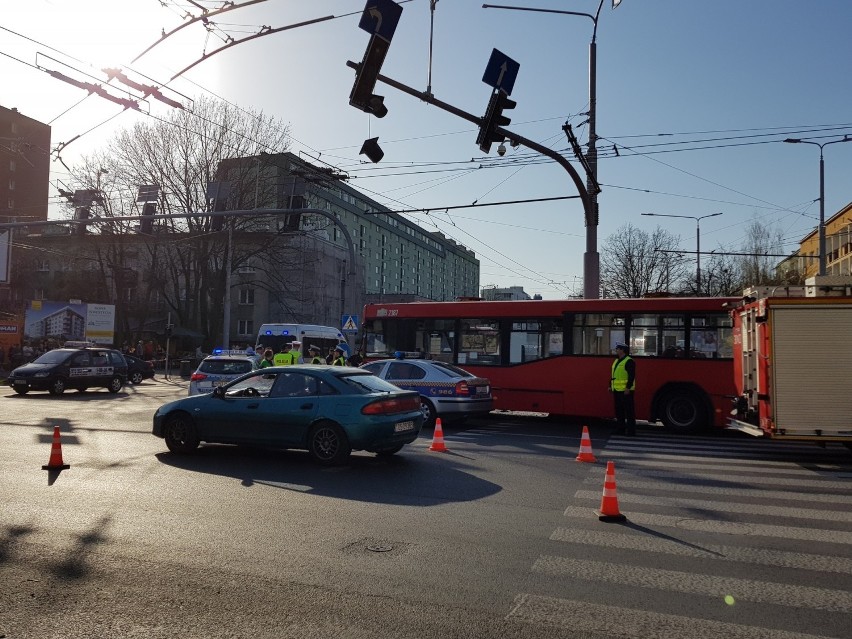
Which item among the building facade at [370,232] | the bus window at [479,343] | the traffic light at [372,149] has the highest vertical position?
the building facade at [370,232]

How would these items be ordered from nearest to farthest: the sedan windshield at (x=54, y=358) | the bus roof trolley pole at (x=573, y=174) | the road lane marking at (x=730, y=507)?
the road lane marking at (x=730, y=507)
the bus roof trolley pole at (x=573, y=174)
the sedan windshield at (x=54, y=358)

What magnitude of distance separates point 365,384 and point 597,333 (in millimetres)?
7719

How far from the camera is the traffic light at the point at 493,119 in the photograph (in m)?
13.8

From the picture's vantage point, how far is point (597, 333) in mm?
16672

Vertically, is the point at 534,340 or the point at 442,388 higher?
the point at 534,340

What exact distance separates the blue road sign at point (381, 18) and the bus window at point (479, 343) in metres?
8.42

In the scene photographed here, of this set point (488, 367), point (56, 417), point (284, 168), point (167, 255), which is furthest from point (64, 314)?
point (488, 367)

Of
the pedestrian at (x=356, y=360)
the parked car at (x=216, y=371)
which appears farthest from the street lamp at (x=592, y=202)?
the parked car at (x=216, y=371)

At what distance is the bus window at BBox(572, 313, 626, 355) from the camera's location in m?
16.4

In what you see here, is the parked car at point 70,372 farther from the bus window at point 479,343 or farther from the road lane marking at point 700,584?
the road lane marking at point 700,584

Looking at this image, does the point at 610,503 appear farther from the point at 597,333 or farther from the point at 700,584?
the point at 597,333

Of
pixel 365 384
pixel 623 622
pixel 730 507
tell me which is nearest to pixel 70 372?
pixel 365 384

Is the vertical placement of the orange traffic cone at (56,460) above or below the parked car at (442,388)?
below

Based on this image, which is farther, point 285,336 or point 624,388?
point 285,336
